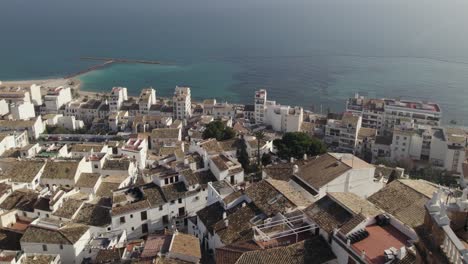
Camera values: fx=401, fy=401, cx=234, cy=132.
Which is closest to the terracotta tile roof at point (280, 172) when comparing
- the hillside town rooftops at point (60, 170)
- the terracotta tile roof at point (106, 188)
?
the terracotta tile roof at point (106, 188)

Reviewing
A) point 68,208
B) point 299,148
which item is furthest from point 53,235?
point 299,148

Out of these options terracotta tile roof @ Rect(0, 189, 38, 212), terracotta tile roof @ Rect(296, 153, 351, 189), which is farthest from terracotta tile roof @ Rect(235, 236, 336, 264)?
terracotta tile roof @ Rect(0, 189, 38, 212)

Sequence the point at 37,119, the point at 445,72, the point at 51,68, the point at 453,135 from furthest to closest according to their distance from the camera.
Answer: the point at 51,68 < the point at 445,72 < the point at 37,119 < the point at 453,135

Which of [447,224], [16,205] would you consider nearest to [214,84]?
[16,205]

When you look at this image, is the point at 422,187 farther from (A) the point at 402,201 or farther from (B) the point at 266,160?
(B) the point at 266,160

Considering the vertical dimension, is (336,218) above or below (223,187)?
above

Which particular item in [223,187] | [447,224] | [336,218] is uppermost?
[447,224]

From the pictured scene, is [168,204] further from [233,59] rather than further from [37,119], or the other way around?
[233,59]
